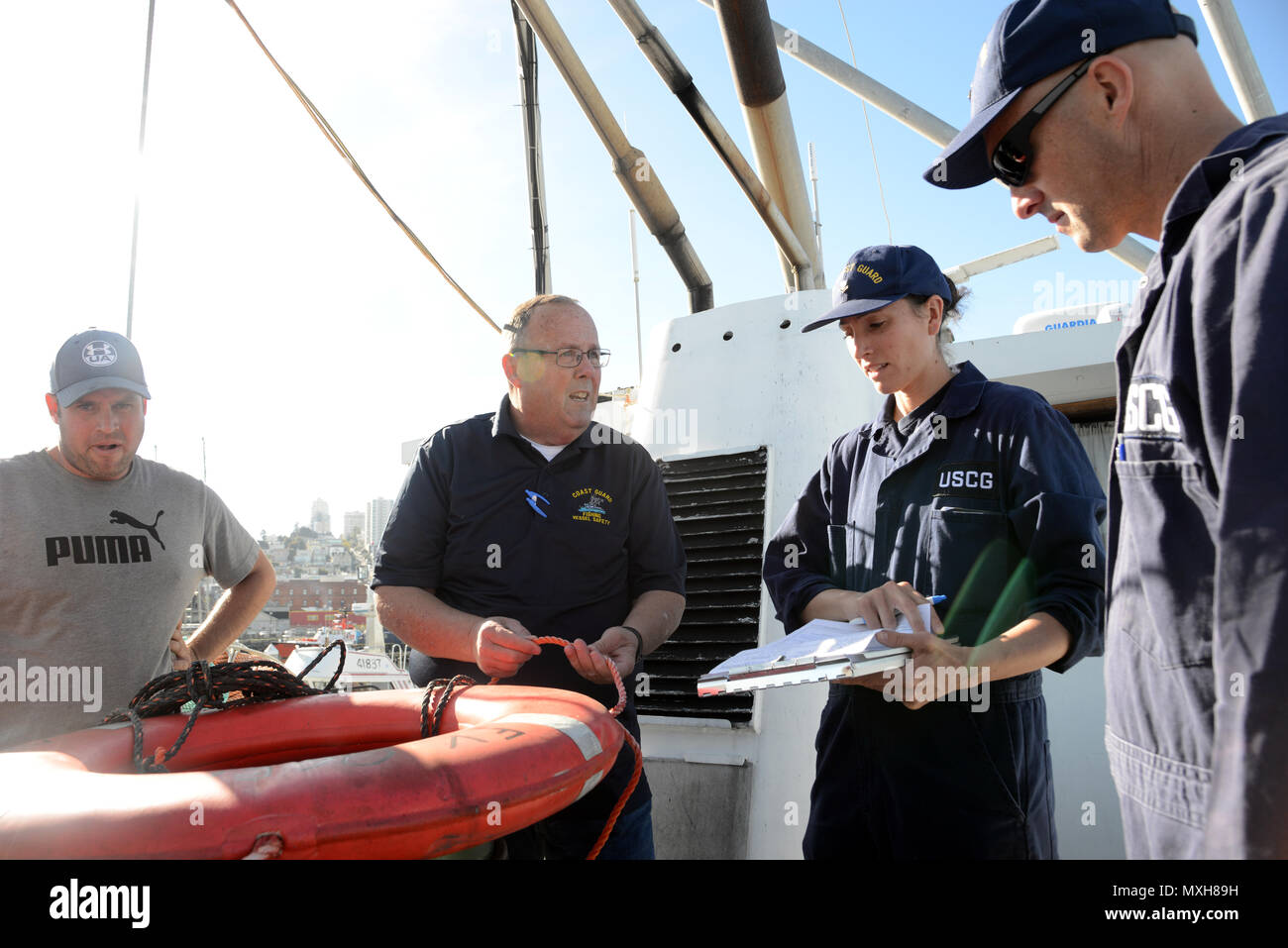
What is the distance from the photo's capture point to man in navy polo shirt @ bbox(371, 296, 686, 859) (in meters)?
2.03

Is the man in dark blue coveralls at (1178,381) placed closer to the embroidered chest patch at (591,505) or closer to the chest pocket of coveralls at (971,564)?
the chest pocket of coveralls at (971,564)

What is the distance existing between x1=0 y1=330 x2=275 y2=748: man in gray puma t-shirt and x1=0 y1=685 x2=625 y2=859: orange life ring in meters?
0.78

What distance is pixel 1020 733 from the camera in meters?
1.69

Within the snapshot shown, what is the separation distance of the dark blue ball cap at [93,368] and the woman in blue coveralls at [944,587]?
6.35ft

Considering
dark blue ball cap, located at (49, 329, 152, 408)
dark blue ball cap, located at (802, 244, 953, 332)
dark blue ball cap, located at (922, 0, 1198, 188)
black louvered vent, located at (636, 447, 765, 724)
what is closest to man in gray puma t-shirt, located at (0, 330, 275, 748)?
dark blue ball cap, located at (49, 329, 152, 408)

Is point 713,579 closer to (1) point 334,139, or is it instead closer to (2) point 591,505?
(2) point 591,505

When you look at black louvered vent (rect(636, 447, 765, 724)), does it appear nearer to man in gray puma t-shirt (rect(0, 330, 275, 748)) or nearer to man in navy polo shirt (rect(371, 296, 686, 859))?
man in navy polo shirt (rect(371, 296, 686, 859))

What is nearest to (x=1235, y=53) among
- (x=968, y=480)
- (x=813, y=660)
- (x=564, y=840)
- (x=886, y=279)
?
(x=886, y=279)

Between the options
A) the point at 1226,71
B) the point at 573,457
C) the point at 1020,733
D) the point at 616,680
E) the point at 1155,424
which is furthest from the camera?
the point at 1226,71

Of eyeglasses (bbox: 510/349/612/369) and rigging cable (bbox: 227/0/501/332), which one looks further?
rigging cable (bbox: 227/0/501/332)

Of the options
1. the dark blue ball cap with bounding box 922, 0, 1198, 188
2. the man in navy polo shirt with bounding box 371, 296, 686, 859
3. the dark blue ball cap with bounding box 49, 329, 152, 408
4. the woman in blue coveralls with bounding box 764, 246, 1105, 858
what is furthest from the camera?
the dark blue ball cap with bounding box 49, 329, 152, 408

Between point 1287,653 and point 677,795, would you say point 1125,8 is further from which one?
point 677,795
